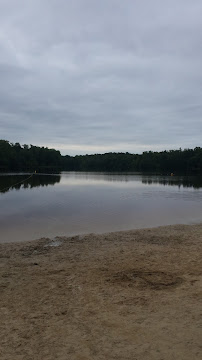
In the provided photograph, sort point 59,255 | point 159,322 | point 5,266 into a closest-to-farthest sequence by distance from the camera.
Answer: point 159,322 < point 5,266 < point 59,255

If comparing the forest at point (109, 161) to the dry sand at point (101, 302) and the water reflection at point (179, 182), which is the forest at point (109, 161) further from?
the dry sand at point (101, 302)

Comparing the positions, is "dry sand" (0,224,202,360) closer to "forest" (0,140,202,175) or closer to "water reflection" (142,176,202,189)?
"water reflection" (142,176,202,189)

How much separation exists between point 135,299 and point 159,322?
1.02 m

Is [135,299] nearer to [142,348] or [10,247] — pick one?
[142,348]

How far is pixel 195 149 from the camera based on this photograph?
461 ft

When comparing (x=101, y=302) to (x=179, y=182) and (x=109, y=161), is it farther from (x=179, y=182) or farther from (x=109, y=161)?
(x=109, y=161)

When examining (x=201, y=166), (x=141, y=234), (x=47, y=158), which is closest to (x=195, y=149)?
(x=201, y=166)

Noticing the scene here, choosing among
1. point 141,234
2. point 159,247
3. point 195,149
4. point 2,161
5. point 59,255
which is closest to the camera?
point 59,255

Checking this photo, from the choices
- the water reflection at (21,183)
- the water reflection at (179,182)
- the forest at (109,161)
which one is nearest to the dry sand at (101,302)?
the water reflection at (21,183)

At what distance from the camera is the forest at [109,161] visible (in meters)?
124

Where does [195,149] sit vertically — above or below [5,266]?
above

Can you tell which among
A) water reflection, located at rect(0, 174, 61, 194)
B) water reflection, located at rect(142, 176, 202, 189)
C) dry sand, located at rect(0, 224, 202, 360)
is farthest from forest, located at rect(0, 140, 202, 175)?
dry sand, located at rect(0, 224, 202, 360)

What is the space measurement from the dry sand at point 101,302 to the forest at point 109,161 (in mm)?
102473

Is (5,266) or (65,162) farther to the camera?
(65,162)
